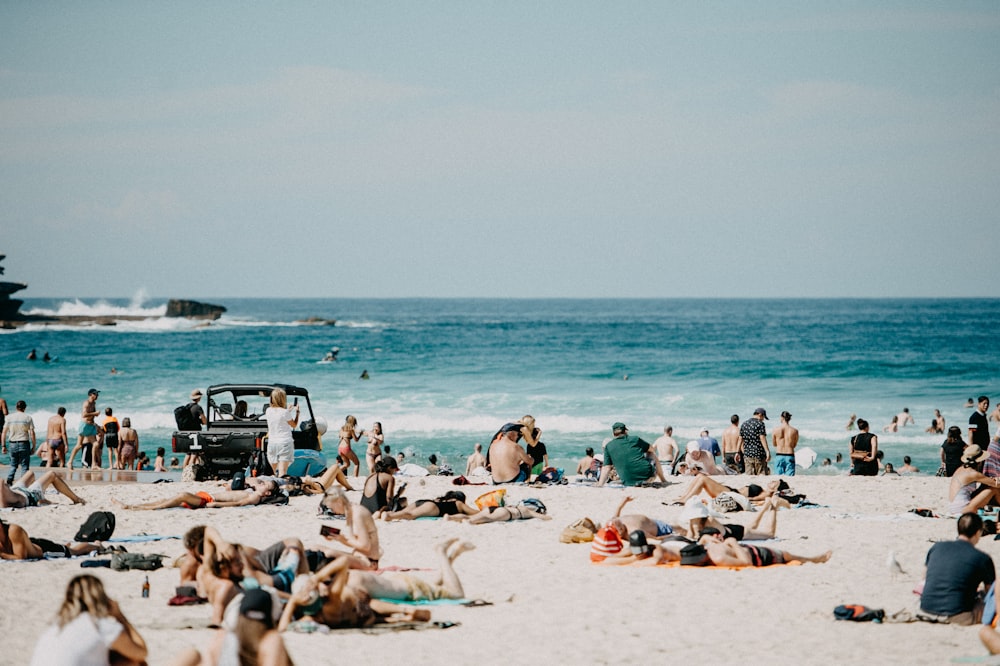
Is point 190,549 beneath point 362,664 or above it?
above

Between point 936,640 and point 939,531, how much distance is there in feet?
17.5

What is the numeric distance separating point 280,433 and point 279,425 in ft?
0.42

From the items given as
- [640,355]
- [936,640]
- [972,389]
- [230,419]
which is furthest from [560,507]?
[640,355]

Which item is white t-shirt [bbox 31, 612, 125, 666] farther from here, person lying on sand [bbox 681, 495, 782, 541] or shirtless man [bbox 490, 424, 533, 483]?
shirtless man [bbox 490, 424, 533, 483]

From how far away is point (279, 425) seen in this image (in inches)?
606

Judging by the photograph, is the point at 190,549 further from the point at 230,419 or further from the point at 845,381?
the point at 845,381

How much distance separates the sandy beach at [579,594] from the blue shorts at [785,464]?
139 inches

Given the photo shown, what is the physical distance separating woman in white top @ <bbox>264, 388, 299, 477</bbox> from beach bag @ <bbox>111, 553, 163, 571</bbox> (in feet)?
15.4

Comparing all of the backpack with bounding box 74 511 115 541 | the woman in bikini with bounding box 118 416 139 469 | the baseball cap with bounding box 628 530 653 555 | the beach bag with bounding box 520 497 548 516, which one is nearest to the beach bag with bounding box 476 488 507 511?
the beach bag with bounding box 520 497 548 516

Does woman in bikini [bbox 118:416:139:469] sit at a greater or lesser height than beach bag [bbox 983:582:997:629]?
lesser

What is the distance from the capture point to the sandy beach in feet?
25.7

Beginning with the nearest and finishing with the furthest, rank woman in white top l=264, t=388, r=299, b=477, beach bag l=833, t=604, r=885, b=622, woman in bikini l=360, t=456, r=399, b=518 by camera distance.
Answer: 1. beach bag l=833, t=604, r=885, b=622
2. woman in bikini l=360, t=456, r=399, b=518
3. woman in white top l=264, t=388, r=299, b=477

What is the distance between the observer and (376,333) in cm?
8438

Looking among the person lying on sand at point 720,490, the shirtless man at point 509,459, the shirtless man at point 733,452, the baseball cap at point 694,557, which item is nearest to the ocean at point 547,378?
the shirtless man at point 733,452
